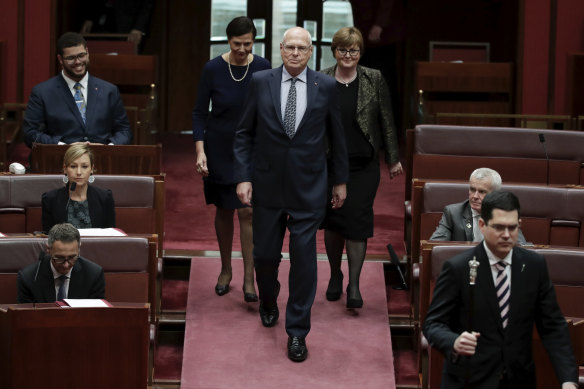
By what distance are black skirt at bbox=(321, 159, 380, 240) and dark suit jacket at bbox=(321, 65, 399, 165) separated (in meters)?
0.07

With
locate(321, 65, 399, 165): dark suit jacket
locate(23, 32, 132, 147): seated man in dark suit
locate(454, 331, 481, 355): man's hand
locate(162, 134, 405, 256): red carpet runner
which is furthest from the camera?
locate(162, 134, 405, 256): red carpet runner

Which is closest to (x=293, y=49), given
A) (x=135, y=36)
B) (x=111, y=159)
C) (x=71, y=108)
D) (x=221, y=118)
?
(x=221, y=118)

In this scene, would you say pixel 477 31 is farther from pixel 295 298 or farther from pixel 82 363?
pixel 82 363

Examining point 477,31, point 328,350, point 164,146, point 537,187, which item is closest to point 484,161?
point 537,187

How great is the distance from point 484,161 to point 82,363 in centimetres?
191

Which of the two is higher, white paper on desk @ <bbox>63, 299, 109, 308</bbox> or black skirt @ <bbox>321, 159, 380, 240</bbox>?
black skirt @ <bbox>321, 159, 380, 240</bbox>

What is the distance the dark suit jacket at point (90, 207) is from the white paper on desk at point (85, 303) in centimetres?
61

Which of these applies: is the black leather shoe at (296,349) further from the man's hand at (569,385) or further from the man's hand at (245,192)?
the man's hand at (569,385)

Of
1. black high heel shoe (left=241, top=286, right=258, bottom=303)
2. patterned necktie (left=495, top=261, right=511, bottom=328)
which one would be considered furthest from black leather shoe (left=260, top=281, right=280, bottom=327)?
patterned necktie (left=495, top=261, right=511, bottom=328)

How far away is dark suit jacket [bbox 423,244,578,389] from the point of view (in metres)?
2.44

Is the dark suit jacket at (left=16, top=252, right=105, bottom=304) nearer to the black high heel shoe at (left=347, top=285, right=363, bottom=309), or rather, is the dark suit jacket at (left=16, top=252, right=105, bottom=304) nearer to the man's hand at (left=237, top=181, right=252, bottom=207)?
the man's hand at (left=237, top=181, right=252, bottom=207)

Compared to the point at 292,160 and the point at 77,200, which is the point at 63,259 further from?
the point at 292,160

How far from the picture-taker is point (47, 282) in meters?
3.18

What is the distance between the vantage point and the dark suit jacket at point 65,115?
13.7 feet
